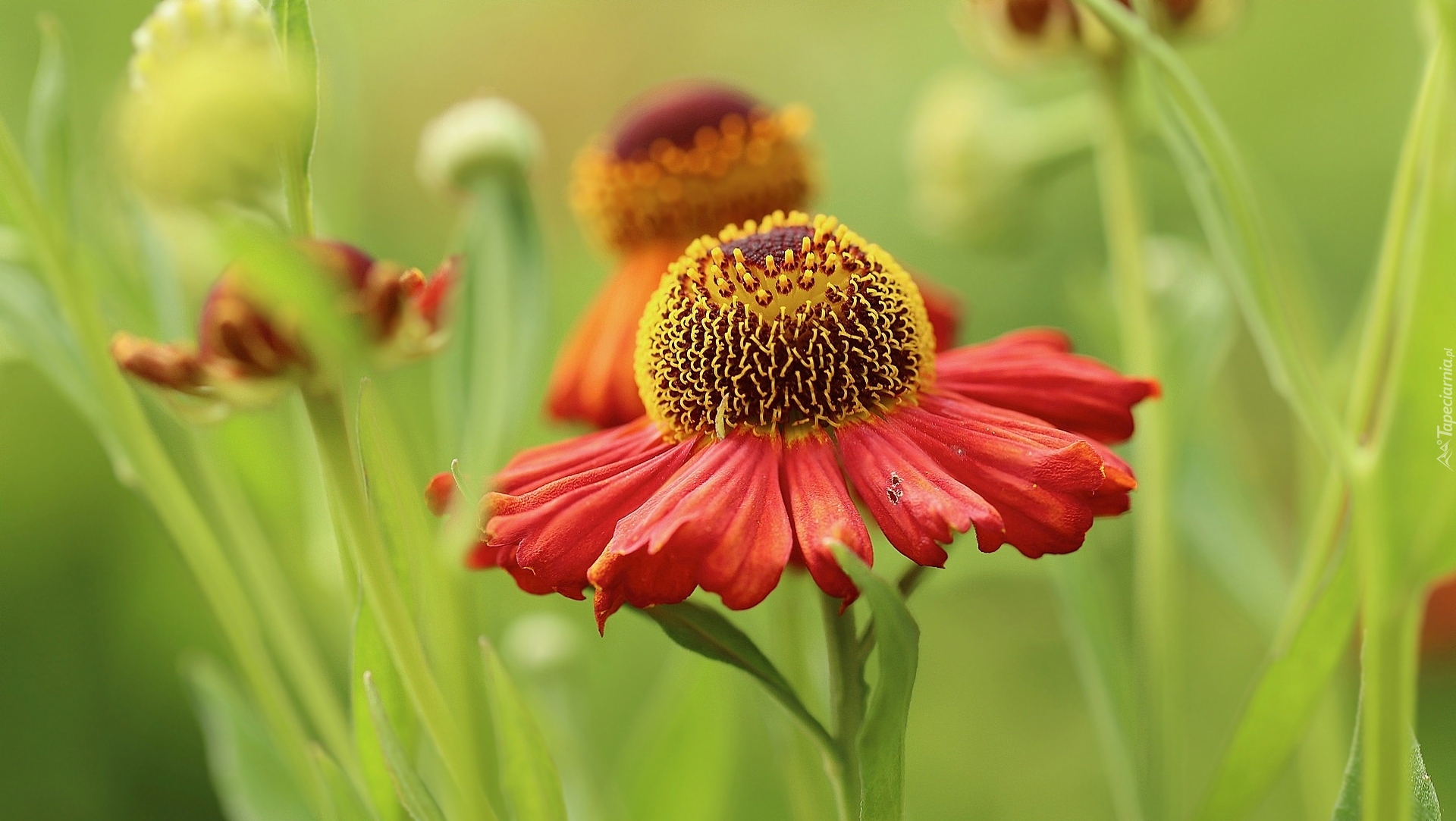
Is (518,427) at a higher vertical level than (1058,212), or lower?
higher

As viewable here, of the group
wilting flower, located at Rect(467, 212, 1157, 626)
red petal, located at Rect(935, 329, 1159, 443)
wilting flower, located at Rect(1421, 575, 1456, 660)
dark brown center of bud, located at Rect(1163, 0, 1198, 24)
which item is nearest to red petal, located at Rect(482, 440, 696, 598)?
wilting flower, located at Rect(467, 212, 1157, 626)

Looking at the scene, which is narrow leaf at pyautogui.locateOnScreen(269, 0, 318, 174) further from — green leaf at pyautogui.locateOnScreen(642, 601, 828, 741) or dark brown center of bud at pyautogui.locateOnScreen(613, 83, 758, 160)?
dark brown center of bud at pyautogui.locateOnScreen(613, 83, 758, 160)

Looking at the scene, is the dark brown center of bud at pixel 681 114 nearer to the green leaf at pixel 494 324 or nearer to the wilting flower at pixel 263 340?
the green leaf at pixel 494 324

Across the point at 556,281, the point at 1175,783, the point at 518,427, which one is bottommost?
the point at 1175,783

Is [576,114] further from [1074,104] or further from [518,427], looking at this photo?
[518,427]

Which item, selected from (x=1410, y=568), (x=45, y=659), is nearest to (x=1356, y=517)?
(x=1410, y=568)

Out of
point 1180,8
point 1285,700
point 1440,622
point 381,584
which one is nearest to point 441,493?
point 381,584

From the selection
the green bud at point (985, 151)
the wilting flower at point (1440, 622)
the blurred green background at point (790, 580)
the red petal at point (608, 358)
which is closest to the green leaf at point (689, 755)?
the blurred green background at point (790, 580)

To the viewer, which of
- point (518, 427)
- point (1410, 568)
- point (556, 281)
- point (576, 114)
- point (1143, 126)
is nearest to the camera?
point (1410, 568)
